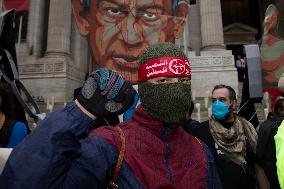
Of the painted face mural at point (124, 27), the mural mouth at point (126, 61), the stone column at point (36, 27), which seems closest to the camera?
the mural mouth at point (126, 61)

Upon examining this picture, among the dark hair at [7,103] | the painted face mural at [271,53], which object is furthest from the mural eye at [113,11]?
the dark hair at [7,103]

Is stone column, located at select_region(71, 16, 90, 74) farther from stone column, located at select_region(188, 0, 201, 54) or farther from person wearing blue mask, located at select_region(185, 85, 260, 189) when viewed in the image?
person wearing blue mask, located at select_region(185, 85, 260, 189)

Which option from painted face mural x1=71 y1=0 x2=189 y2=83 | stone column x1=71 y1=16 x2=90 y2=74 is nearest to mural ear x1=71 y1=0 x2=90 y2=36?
painted face mural x1=71 y1=0 x2=189 y2=83

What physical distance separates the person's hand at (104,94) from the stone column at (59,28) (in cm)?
2011

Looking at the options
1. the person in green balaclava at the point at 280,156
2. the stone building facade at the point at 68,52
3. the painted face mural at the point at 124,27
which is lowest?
the person in green balaclava at the point at 280,156

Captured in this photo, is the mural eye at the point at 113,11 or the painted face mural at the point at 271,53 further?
the painted face mural at the point at 271,53

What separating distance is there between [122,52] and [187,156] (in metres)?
6.33

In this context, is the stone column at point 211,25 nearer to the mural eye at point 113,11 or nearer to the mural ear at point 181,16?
the mural ear at point 181,16

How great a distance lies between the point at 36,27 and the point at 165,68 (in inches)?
875

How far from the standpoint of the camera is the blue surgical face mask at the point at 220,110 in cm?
385

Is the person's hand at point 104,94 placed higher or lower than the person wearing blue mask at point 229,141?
higher

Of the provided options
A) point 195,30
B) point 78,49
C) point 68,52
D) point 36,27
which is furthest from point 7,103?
point 36,27

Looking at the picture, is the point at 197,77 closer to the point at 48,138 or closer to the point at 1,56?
the point at 1,56

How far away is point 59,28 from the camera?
21.4 meters
